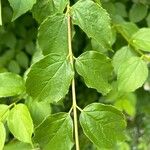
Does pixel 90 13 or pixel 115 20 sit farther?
pixel 115 20

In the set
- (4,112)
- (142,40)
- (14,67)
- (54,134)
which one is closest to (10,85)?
(4,112)

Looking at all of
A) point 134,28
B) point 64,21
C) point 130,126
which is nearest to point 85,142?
point 134,28

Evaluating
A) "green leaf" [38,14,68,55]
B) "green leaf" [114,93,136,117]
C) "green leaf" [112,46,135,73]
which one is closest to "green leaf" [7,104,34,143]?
"green leaf" [38,14,68,55]

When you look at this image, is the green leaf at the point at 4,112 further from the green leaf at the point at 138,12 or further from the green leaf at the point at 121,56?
the green leaf at the point at 138,12

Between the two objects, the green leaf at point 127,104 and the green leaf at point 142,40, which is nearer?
the green leaf at point 142,40

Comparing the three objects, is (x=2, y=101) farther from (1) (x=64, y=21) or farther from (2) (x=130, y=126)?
(2) (x=130, y=126)

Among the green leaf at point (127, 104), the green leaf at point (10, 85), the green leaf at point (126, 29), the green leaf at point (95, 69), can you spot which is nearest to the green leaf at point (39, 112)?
the green leaf at point (10, 85)
